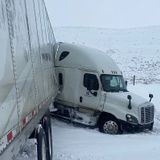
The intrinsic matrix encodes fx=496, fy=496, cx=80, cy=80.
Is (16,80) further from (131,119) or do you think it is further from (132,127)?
(132,127)

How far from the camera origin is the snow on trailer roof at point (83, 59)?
16641 millimetres

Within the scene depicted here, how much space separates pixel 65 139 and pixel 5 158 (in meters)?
8.48

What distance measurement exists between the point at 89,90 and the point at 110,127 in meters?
1.51

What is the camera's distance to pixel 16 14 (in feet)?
19.2

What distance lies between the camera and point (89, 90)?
54.0ft

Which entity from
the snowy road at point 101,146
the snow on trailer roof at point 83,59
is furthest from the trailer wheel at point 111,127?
the snow on trailer roof at point 83,59

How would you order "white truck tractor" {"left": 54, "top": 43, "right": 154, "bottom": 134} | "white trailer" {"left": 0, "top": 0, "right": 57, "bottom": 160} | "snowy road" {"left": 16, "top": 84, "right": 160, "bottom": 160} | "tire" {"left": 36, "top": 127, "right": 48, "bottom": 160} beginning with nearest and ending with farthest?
1. "white trailer" {"left": 0, "top": 0, "right": 57, "bottom": 160}
2. "tire" {"left": 36, "top": 127, "right": 48, "bottom": 160}
3. "snowy road" {"left": 16, "top": 84, "right": 160, "bottom": 160}
4. "white truck tractor" {"left": 54, "top": 43, "right": 154, "bottom": 134}

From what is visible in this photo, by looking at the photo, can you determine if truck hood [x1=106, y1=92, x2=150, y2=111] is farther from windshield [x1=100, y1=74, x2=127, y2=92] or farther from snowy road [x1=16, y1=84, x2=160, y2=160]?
snowy road [x1=16, y1=84, x2=160, y2=160]

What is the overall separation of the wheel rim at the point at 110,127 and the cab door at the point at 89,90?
32.1 inches

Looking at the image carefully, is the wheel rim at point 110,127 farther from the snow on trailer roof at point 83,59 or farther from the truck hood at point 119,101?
the snow on trailer roof at point 83,59

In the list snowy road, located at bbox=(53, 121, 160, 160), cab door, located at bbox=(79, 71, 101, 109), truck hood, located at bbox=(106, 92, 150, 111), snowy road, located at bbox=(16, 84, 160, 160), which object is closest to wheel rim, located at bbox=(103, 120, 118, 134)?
truck hood, located at bbox=(106, 92, 150, 111)

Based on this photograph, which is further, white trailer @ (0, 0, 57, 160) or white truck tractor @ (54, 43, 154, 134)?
white truck tractor @ (54, 43, 154, 134)

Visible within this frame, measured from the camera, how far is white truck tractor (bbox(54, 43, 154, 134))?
15.9m

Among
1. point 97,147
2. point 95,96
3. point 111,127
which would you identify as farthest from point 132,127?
point 97,147
